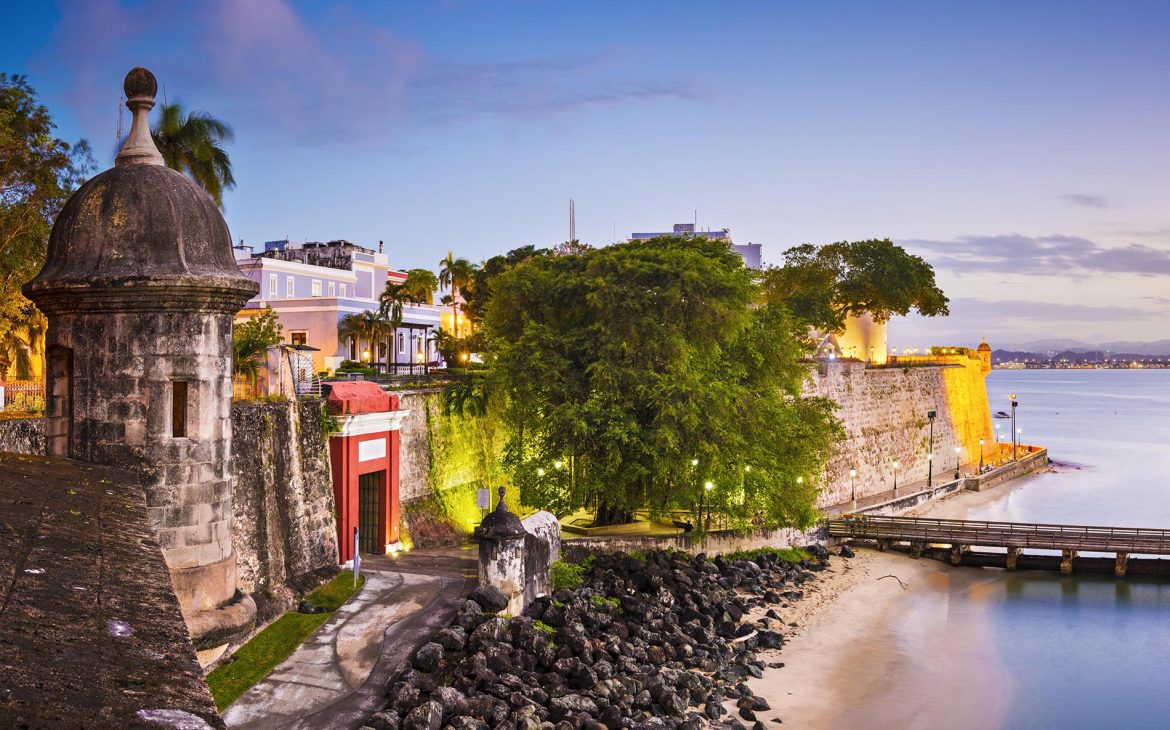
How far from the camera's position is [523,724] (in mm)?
16766

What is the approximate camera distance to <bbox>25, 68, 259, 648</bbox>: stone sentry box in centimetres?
942

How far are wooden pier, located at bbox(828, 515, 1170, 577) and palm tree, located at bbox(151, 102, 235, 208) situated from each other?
29468mm

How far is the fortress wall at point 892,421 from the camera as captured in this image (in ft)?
167

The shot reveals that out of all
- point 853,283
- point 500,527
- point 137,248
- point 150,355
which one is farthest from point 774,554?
point 853,283

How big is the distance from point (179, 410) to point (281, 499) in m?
13.5

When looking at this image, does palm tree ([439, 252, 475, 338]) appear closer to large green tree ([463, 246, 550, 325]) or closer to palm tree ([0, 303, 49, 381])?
→ large green tree ([463, 246, 550, 325])

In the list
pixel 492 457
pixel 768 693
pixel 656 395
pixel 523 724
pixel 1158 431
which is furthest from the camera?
pixel 1158 431

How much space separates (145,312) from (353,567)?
636 inches

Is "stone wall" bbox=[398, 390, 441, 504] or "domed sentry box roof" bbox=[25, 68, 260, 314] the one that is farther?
"stone wall" bbox=[398, 390, 441, 504]

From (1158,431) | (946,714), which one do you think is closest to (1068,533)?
(946,714)

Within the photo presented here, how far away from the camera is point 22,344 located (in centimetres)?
3147

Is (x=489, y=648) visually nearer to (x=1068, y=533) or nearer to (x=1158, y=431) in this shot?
(x=1068, y=533)

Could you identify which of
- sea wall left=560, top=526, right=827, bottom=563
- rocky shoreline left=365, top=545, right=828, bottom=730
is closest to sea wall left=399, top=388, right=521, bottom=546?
sea wall left=560, top=526, right=827, bottom=563

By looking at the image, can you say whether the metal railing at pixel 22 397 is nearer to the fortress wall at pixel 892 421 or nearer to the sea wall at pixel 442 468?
the sea wall at pixel 442 468
